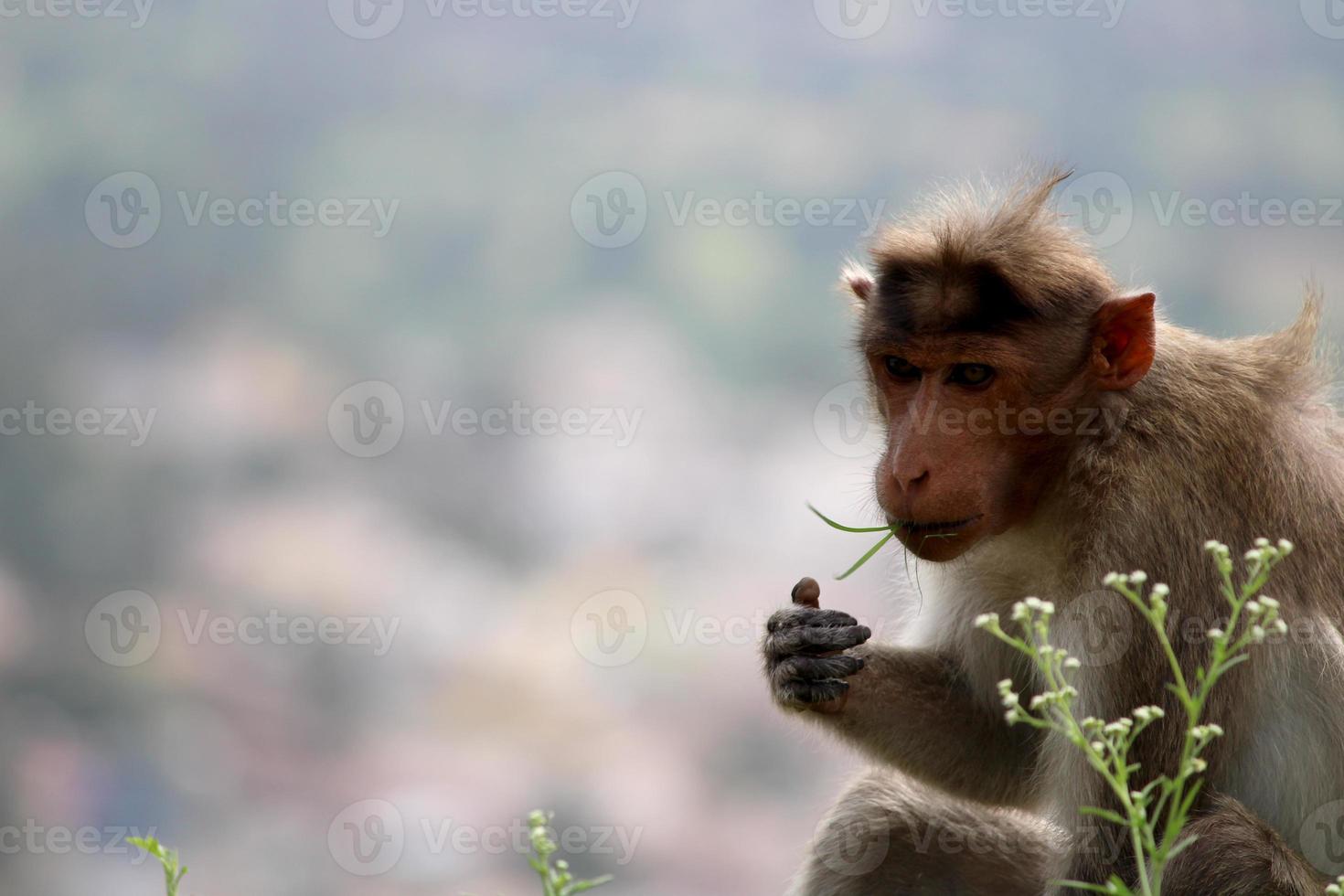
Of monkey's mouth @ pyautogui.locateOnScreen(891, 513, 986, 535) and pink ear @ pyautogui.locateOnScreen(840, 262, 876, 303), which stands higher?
pink ear @ pyautogui.locateOnScreen(840, 262, 876, 303)

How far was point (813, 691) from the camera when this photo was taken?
4.52 m

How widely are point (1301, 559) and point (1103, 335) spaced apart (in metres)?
0.84

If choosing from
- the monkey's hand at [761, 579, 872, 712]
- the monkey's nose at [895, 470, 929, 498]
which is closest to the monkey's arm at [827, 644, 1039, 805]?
the monkey's hand at [761, 579, 872, 712]

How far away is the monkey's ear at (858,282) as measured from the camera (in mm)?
4598

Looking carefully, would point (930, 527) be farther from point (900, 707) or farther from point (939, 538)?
point (900, 707)

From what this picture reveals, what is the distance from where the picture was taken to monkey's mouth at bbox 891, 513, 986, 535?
3859mm

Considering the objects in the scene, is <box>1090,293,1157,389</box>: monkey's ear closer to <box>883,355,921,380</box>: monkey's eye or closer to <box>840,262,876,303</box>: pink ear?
<box>883,355,921,380</box>: monkey's eye

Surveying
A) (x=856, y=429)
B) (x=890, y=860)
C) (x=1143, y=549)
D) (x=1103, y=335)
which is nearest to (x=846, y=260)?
(x=856, y=429)

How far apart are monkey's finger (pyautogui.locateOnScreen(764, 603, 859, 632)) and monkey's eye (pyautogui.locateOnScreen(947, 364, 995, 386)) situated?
90cm

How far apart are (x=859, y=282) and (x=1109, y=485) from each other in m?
1.10

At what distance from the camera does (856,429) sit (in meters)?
5.54

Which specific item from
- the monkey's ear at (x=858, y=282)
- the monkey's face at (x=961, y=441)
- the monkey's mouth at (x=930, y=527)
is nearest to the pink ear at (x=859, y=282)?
the monkey's ear at (x=858, y=282)

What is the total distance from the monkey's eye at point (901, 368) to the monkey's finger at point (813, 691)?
3.33ft

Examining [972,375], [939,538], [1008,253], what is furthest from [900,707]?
[1008,253]
